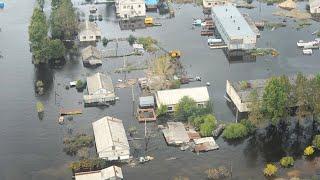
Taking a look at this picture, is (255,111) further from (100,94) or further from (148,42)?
(148,42)

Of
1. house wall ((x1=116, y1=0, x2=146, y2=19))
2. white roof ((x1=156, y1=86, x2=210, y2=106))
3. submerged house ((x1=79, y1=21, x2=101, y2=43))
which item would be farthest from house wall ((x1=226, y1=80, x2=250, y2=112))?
house wall ((x1=116, y1=0, x2=146, y2=19))

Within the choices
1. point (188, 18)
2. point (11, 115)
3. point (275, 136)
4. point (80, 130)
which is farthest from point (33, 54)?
point (275, 136)

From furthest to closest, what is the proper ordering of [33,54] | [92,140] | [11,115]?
1. [33,54]
2. [11,115]
3. [92,140]

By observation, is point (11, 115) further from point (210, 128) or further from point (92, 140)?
point (210, 128)

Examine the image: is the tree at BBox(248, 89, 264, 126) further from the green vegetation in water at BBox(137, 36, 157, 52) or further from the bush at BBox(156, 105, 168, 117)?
the green vegetation in water at BBox(137, 36, 157, 52)

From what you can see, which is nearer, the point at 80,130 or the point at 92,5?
the point at 80,130

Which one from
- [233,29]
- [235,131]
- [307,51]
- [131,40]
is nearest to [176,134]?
[235,131]

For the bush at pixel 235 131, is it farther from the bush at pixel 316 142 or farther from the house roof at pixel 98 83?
the house roof at pixel 98 83
